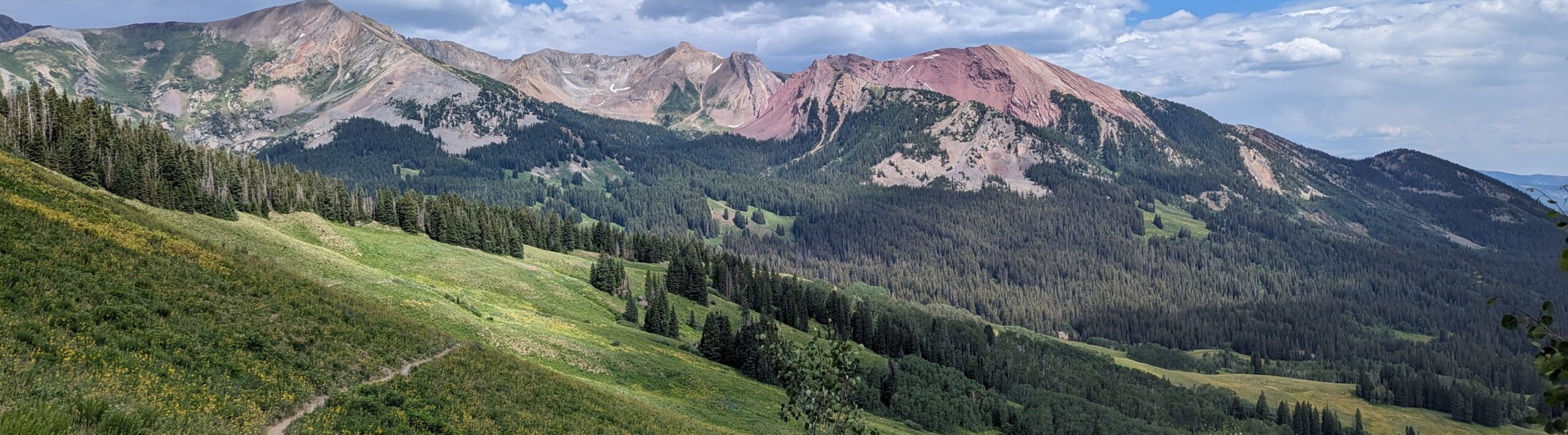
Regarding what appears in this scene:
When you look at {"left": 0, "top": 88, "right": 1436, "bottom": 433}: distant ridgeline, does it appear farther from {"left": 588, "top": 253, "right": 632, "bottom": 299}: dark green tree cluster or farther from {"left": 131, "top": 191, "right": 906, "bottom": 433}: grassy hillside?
{"left": 588, "top": 253, "right": 632, "bottom": 299}: dark green tree cluster

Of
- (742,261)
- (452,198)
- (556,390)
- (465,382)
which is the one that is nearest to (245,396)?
(465,382)

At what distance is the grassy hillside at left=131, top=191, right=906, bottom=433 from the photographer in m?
57.2

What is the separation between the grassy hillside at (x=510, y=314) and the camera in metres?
57.2

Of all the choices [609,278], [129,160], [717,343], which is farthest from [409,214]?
[717,343]

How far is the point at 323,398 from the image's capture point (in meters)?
29.9

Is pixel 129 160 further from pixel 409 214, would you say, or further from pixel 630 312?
pixel 630 312

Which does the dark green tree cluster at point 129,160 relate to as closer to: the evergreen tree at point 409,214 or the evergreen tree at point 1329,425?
the evergreen tree at point 409,214

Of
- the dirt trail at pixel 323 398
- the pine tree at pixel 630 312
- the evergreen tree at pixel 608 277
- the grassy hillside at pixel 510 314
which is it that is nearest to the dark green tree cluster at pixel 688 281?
the evergreen tree at pixel 608 277

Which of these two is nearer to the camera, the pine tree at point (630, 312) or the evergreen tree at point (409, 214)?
the pine tree at point (630, 312)

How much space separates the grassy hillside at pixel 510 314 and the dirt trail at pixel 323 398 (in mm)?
609

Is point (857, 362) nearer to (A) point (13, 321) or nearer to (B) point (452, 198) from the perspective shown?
(A) point (13, 321)

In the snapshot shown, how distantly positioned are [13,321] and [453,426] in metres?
13.8

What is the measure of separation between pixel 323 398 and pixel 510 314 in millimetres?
45591

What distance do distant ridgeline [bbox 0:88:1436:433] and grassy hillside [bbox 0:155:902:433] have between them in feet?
68.9
